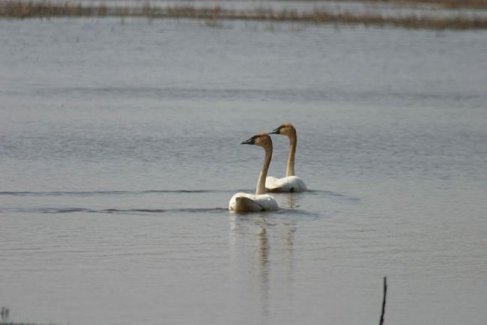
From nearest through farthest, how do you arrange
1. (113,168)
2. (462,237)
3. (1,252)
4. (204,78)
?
1. (1,252)
2. (462,237)
3. (113,168)
4. (204,78)

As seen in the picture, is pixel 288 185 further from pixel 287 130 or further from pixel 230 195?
pixel 287 130

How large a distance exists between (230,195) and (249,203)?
1.52 meters

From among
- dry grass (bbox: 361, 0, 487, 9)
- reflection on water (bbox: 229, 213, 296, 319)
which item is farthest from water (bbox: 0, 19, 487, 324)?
dry grass (bbox: 361, 0, 487, 9)

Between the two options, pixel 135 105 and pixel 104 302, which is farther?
pixel 135 105

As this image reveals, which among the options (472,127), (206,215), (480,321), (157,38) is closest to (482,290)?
(480,321)

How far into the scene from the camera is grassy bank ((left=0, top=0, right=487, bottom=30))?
49.0 meters

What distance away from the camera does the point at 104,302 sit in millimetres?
10133

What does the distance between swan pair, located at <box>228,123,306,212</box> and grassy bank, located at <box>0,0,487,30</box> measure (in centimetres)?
3189

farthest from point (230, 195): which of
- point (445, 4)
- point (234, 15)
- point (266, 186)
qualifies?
point (445, 4)

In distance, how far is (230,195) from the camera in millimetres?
16031

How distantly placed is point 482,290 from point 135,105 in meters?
17.3

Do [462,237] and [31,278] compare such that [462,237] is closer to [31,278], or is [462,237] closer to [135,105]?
[31,278]

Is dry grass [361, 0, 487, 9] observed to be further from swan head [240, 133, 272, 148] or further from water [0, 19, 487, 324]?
swan head [240, 133, 272, 148]

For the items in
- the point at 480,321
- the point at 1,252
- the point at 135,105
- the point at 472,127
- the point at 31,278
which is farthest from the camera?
the point at 135,105
